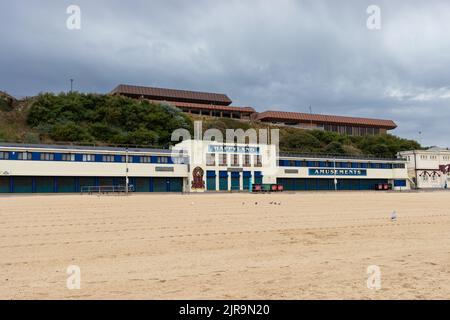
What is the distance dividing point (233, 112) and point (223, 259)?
392 ft

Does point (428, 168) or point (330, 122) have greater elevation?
point (330, 122)

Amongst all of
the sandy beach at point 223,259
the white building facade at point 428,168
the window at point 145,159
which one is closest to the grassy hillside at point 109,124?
the white building facade at point 428,168

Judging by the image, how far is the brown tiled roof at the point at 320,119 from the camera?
128 metres

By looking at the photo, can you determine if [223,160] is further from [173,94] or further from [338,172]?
[173,94]

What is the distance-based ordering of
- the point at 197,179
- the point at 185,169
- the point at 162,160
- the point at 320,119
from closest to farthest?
the point at 162,160 < the point at 197,179 < the point at 185,169 < the point at 320,119

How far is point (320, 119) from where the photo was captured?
435 ft

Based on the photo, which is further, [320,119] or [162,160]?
[320,119]

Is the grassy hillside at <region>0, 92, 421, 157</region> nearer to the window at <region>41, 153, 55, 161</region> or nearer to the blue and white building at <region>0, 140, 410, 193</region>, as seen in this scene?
the blue and white building at <region>0, 140, 410, 193</region>

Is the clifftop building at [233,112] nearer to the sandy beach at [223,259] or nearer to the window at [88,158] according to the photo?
the window at [88,158]

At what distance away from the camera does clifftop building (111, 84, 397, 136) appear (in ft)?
395

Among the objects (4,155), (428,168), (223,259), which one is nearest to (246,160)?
(4,155)

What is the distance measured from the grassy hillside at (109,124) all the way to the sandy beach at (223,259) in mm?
72381

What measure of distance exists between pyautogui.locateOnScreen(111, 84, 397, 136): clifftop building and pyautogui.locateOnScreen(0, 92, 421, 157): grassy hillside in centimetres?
906
